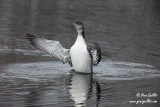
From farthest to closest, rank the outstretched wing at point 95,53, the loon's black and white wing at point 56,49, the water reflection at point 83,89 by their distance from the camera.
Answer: the loon's black and white wing at point 56,49 < the outstretched wing at point 95,53 < the water reflection at point 83,89

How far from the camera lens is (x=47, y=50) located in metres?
15.4

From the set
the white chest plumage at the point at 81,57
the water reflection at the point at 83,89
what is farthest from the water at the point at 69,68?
the white chest plumage at the point at 81,57

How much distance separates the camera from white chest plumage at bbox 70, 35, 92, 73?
1488 cm

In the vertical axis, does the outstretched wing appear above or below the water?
above

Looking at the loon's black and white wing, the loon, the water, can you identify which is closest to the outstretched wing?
the loon

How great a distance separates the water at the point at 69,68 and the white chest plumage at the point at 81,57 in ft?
0.80

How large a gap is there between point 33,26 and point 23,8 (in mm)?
6738

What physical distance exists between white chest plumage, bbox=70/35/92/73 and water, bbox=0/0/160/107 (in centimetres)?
25

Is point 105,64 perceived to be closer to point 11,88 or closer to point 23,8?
point 11,88

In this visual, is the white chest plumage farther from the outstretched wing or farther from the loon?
the outstretched wing

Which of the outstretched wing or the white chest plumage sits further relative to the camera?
the white chest plumage

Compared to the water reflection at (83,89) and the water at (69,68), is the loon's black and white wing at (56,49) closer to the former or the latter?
the water at (69,68)

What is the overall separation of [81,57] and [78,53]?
122 millimetres

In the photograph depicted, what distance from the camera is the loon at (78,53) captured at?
48.8ft
